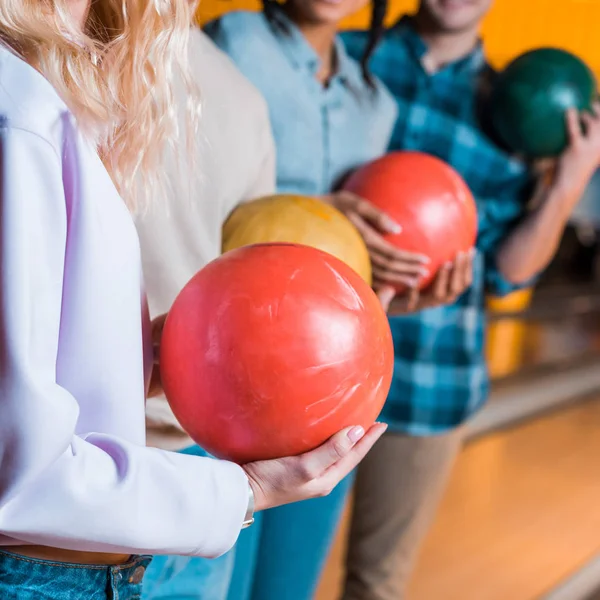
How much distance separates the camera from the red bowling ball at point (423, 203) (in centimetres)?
117

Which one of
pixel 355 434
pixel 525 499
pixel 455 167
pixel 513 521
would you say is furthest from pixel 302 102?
pixel 525 499

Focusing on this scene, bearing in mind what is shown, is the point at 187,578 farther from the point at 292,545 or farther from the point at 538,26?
the point at 538,26

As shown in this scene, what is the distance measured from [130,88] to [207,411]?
31 centimetres

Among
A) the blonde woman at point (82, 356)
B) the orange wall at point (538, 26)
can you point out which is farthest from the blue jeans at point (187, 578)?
the orange wall at point (538, 26)

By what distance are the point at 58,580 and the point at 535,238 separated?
3.85 feet

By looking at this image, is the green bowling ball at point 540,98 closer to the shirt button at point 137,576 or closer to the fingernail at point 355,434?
the fingernail at point 355,434

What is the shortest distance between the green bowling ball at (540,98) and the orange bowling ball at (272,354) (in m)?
0.88

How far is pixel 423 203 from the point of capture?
1174 mm

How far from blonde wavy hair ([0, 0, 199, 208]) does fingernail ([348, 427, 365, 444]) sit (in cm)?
33

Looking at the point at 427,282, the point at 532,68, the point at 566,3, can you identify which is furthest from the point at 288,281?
the point at 566,3

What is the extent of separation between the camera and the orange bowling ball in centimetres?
68

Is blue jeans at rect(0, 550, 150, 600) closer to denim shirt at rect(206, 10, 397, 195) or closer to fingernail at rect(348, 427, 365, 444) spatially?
fingernail at rect(348, 427, 365, 444)

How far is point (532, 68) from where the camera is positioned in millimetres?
1484

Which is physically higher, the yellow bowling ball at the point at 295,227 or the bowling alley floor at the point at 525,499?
the yellow bowling ball at the point at 295,227
